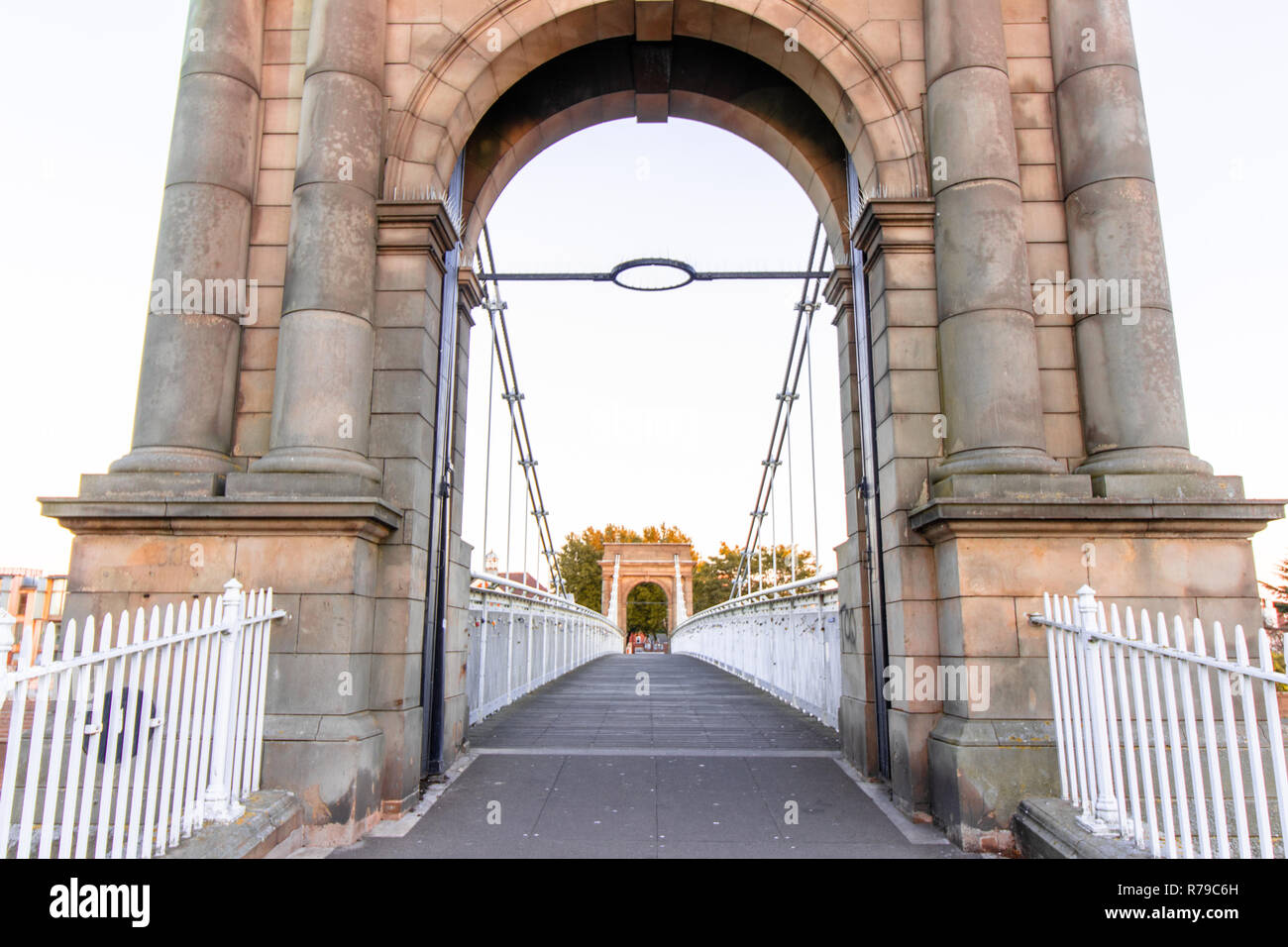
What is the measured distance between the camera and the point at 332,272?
4.46 meters

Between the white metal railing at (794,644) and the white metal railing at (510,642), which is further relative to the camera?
the white metal railing at (510,642)

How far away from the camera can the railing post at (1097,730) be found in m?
3.21

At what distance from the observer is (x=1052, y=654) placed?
3693 mm

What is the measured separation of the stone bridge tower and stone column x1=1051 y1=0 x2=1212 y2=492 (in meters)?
0.02

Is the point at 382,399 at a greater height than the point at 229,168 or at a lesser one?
lesser

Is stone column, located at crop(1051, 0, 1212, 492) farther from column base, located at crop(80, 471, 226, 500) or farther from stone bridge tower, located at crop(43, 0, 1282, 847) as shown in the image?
column base, located at crop(80, 471, 226, 500)

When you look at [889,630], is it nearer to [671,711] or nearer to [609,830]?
[609,830]

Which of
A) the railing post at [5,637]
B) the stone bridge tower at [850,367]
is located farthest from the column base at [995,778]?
the railing post at [5,637]

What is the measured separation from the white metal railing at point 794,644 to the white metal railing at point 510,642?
2863mm

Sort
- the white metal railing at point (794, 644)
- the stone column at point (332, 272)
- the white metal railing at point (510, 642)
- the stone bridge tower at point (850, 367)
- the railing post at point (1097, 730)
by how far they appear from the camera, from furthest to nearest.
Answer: the white metal railing at point (510, 642), the white metal railing at point (794, 644), the stone column at point (332, 272), the stone bridge tower at point (850, 367), the railing post at point (1097, 730)

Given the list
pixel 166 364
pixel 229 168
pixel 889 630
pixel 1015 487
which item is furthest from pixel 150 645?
pixel 1015 487

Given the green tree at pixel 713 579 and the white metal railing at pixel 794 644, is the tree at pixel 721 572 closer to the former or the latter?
the green tree at pixel 713 579

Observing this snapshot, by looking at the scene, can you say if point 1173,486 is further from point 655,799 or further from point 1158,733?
point 655,799
